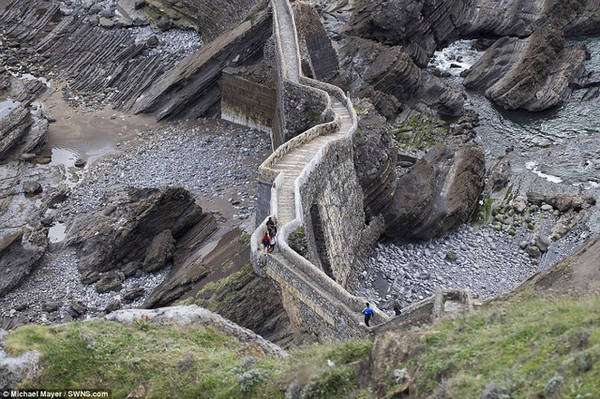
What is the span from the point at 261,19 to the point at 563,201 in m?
22.5

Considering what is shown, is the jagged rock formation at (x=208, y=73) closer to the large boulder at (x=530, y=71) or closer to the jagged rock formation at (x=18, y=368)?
the large boulder at (x=530, y=71)

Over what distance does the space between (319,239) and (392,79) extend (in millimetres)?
18917

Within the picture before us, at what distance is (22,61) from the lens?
181 feet

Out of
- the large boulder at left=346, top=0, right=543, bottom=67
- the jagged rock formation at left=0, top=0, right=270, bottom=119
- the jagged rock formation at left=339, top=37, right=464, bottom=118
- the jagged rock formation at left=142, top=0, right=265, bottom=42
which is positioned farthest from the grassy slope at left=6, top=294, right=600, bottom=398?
the large boulder at left=346, top=0, right=543, bottom=67

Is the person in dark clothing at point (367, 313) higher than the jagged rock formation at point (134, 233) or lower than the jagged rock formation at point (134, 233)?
higher

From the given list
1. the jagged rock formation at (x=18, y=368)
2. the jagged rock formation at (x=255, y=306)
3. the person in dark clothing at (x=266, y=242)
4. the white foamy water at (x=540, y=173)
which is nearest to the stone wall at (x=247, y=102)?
the white foamy water at (x=540, y=173)

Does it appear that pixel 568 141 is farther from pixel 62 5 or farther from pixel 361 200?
pixel 62 5

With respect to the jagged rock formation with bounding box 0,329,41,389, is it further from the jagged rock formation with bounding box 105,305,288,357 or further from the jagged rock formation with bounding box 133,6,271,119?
the jagged rock formation with bounding box 133,6,271,119

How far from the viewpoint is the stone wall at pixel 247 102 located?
42.3 metres

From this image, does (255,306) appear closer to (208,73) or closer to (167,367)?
(167,367)

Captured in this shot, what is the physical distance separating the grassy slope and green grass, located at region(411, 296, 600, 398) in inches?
0.8

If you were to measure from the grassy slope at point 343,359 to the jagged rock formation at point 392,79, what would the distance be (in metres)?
27.3

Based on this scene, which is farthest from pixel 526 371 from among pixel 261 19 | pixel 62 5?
pixel 62 5

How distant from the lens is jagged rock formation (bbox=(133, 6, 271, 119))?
45.7 metres
